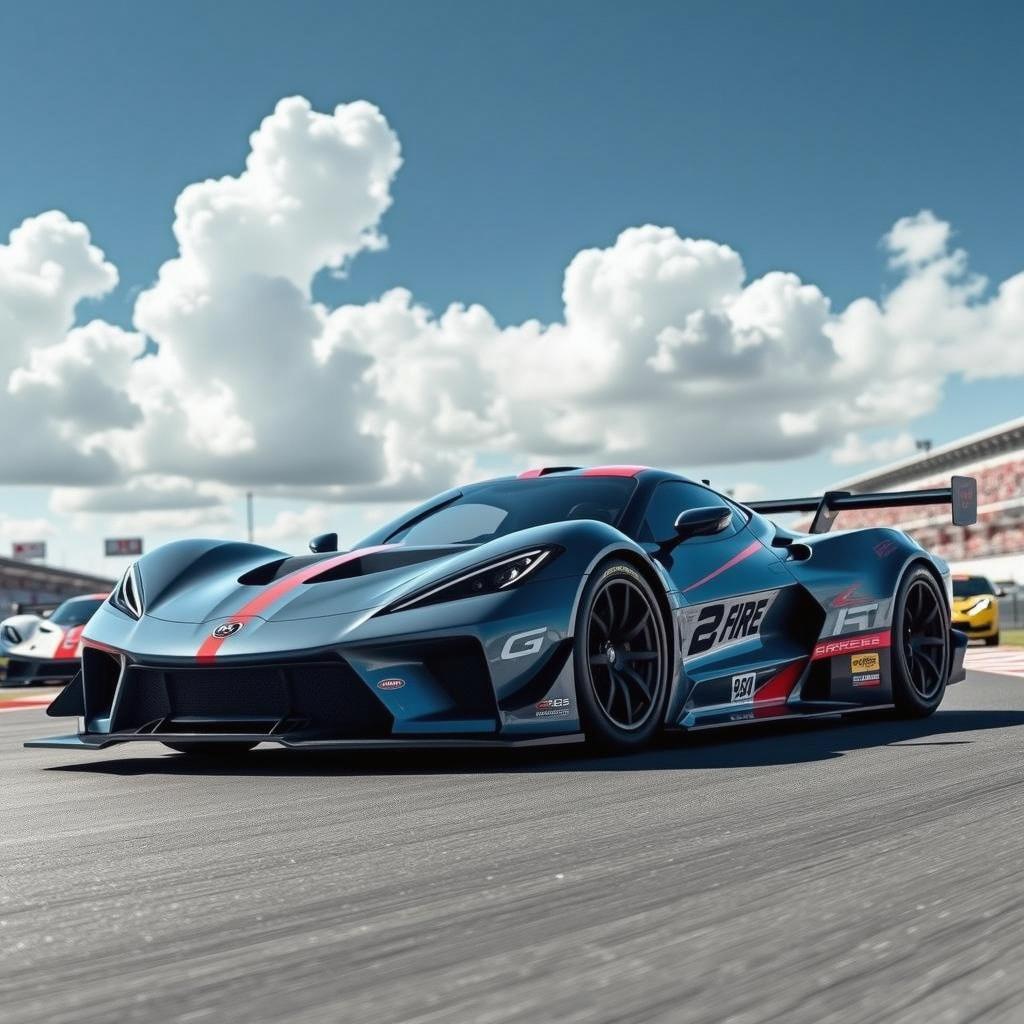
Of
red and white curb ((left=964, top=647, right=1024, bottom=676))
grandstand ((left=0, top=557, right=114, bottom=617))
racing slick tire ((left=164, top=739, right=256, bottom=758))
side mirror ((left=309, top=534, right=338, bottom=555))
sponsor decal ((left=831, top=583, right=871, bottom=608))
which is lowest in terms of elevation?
red and white curb ((left=964, top=647, right=1024, bottom=676))

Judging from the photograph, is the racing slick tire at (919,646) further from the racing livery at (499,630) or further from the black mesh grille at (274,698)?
the black mesh grille at (274,698)

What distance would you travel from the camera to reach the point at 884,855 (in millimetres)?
2969

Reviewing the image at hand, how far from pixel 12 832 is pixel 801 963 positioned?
7.58ft

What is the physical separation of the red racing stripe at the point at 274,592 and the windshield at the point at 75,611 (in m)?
11.9

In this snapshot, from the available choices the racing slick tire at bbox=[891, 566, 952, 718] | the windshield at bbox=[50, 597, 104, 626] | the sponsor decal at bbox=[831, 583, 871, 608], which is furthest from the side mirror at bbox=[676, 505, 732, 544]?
the windshield at bbox=[50, 597, 104, 626]

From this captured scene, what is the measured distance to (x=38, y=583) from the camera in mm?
90562

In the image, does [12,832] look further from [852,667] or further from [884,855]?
[852,667]

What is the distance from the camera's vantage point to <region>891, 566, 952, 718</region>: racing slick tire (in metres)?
7.29

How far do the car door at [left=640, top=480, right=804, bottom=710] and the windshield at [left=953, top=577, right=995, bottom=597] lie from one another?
67.3 feet

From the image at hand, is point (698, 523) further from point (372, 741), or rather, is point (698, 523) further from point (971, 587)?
point (971, 587)

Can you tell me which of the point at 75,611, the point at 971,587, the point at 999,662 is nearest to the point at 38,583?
the point at 971,587

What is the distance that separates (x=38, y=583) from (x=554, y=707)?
298 ft

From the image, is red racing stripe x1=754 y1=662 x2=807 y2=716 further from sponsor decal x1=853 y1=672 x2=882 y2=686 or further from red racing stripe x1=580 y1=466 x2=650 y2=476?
red racing stripe x1=580 y1=466 x2=650 y2=476

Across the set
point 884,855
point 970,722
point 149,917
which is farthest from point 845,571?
point 149,917
